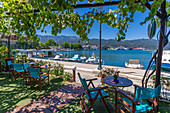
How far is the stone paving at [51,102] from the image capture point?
8.51 feet

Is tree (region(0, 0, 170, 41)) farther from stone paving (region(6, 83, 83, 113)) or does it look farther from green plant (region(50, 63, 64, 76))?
green plant (region(50, 63, 64, 76))

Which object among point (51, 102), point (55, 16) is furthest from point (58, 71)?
point (55, 16)

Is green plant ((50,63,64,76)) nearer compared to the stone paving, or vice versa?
the stone paving

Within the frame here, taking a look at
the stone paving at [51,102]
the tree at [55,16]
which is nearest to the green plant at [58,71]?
the stone paving at [51,102]

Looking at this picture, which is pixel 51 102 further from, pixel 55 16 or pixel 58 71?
pixel 58 71

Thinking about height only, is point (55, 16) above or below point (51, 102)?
above

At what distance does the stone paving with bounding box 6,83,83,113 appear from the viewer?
2.59 meters

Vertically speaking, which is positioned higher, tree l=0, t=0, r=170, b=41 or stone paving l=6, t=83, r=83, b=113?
tree l=0, t=0, r=170, b=41

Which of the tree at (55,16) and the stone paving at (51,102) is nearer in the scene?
the tree at (55,16)

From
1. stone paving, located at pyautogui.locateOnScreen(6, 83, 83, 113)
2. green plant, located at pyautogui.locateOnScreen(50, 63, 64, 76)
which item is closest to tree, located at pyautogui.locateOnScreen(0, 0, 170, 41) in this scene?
stone paving, located at pyautogui.locateOnScreen(6, 83, 83, 113)

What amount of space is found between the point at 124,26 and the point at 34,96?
146 inches

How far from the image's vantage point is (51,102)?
2.97 m

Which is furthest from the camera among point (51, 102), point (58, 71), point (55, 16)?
point (58, 71)

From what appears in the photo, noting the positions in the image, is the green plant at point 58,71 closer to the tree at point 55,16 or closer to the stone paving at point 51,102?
the stone paving at point 51,102
